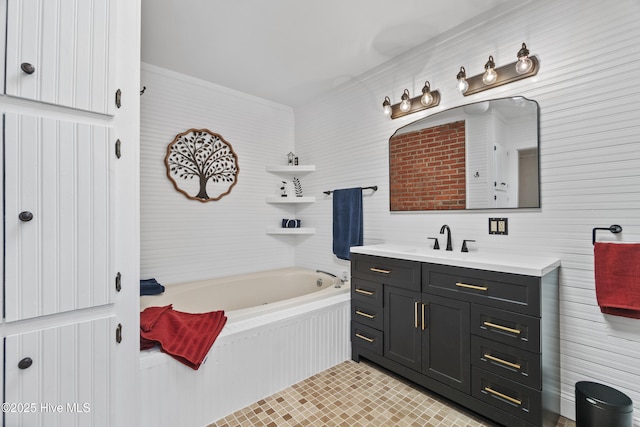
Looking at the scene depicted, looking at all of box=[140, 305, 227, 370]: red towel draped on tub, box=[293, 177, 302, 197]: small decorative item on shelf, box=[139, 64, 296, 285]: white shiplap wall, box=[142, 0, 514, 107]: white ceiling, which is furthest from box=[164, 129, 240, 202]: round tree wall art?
box=[140, 305, 227, 370]: red towel draped on tub

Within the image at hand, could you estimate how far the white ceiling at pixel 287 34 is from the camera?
2021 mm

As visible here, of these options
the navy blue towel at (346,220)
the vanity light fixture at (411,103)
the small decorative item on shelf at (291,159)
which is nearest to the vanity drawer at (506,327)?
the navy blue towel at (346,220)

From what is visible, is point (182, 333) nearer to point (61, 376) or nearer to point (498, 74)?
point (61, 376)

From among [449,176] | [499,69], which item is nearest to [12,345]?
[449,176]

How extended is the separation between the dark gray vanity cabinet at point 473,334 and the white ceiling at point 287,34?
5.97 feet

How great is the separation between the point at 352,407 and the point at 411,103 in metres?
2.45

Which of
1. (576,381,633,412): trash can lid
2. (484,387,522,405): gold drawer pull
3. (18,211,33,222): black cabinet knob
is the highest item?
(18,211,33,222): black cabinet knob

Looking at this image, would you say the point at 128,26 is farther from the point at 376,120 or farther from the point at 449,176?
the point at 449,176

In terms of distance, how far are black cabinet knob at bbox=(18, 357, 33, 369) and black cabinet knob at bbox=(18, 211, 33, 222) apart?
564 mm

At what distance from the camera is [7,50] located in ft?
3.70

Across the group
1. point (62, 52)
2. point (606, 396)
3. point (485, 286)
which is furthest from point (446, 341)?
point (62, 52)

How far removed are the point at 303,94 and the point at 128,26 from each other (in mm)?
2252

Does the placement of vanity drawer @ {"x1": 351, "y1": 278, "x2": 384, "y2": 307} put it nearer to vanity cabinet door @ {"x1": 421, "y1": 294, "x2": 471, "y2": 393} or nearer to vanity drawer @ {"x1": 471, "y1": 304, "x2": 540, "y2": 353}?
vanity cabinet door @ {"x1": 421, "y1": 294, "x2": 471, "y2": 393}

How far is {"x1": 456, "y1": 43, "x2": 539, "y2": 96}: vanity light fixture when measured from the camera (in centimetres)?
191
